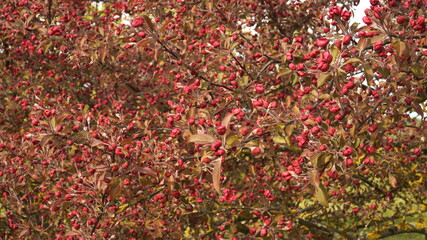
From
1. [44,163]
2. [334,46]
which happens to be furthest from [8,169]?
[334,46]

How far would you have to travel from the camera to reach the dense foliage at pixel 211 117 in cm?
317

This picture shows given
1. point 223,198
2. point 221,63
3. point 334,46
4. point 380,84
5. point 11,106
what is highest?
point 334,46

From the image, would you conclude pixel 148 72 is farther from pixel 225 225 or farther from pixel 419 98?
pixel 419 98

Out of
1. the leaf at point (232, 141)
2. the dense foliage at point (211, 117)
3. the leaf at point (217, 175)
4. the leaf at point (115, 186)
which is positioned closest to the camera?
the leaf at point (217, 175)

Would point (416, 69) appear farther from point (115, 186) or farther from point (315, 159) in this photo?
point (115, 186)

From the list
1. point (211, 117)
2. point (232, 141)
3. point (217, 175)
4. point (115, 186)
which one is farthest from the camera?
point (211, 117)

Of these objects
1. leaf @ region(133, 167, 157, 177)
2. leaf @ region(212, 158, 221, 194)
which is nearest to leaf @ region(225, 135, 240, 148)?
leaf @ region(212, 158, 221, 194)

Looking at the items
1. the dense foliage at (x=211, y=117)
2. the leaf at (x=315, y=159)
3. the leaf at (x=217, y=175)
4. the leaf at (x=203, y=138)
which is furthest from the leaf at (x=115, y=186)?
the leaf at (x=315, y=159)

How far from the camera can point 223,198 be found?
502 cm

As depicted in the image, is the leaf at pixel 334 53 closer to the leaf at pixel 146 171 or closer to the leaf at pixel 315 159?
the leaf at pixel 315 159

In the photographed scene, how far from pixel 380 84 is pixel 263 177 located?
2.12m

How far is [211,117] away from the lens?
3.93m

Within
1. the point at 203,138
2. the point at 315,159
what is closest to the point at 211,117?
the point at 203,138

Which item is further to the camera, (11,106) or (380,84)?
(11,106)
